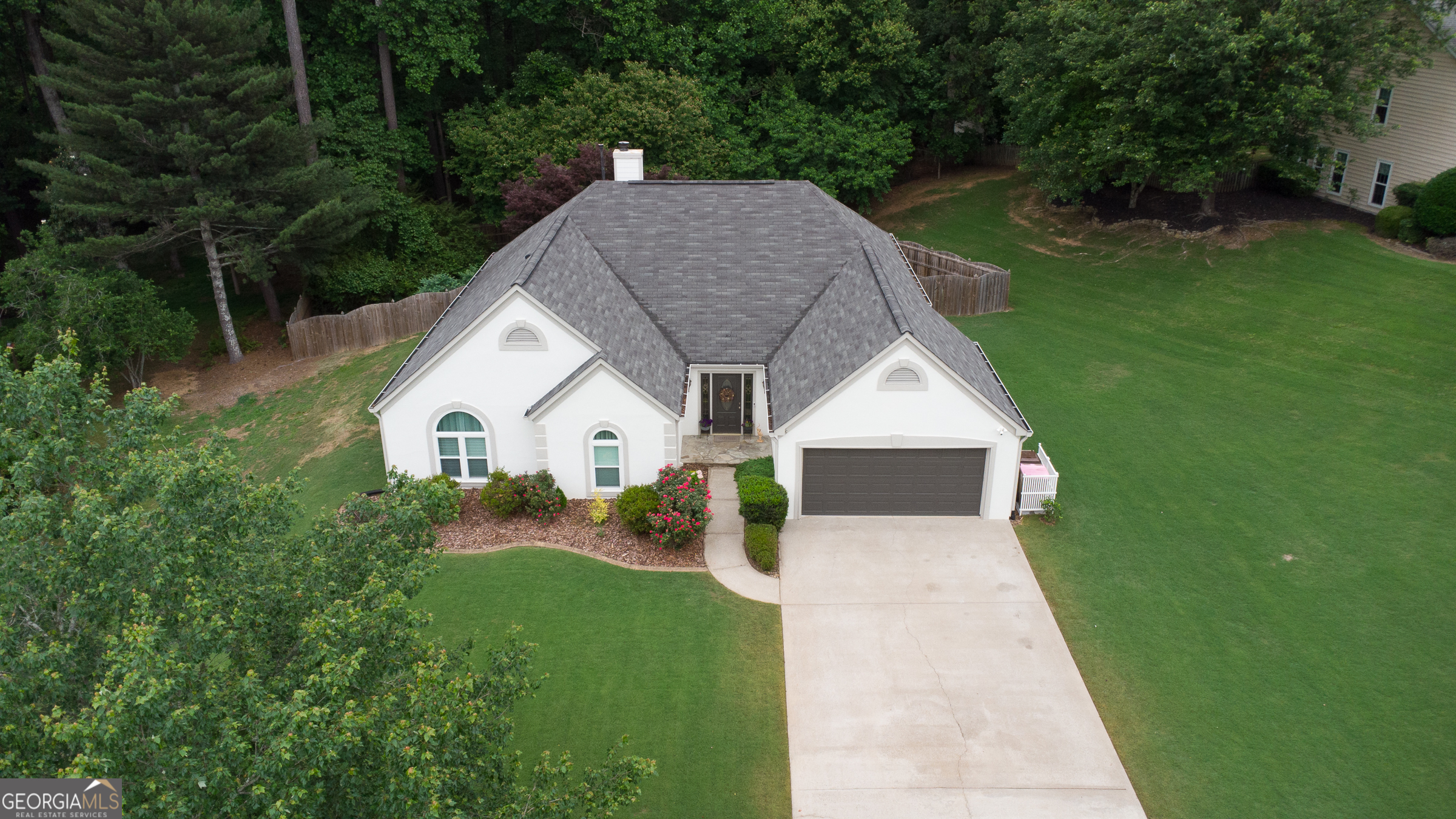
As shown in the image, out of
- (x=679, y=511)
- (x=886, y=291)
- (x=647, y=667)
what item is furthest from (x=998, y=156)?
(x=647, y=667)

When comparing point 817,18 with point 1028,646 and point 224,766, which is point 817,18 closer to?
point 1028,646

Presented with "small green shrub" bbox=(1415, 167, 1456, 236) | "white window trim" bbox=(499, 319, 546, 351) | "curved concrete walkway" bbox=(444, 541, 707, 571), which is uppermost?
"small green shrub" bbox=(1415, 167, 1456, 236)

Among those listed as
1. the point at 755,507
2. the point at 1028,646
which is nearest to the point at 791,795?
the point at 1028,646

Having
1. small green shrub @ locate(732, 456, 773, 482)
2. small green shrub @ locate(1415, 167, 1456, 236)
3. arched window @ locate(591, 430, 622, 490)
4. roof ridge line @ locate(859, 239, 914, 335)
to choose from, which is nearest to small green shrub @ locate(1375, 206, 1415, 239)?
small green shrub @ locate(1415, 167, 1456, 236)

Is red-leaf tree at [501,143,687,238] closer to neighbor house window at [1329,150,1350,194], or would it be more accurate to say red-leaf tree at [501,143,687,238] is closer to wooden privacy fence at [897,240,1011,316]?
wooden privacy fence at [897,240,1011,316]

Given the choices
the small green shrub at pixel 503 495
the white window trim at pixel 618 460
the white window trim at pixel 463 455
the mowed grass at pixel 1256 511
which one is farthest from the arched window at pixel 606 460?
the mowed grass at pixel 1256 511

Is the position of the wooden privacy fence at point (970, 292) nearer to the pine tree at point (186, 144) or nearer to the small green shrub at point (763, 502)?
the small green shrub at point (763, 502)
